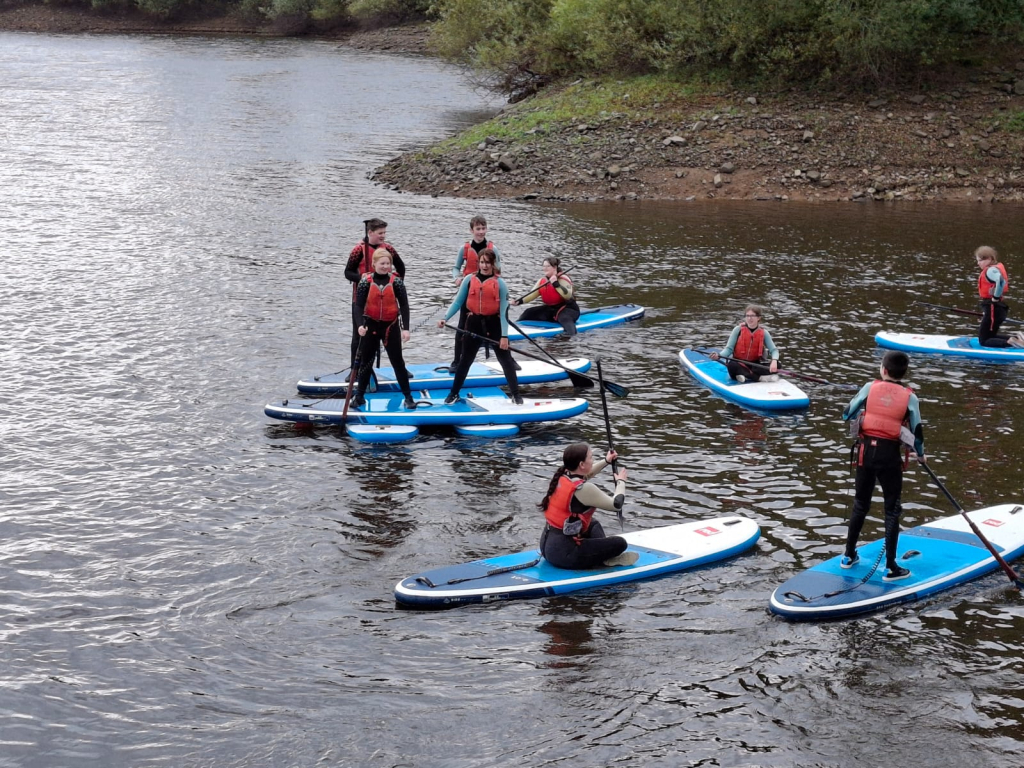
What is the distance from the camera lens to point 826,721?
28.0 ft

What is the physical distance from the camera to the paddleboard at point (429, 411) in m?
14.8

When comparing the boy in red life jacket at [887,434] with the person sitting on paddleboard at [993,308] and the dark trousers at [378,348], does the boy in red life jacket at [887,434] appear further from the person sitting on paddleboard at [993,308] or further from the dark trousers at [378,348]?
the person sitting on paddleboard at [993,308]

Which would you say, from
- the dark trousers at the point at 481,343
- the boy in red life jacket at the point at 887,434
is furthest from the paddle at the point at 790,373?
the boy in red life jacket at the point at 887,434

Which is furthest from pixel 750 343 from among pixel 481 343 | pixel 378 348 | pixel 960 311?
pixel 378 348

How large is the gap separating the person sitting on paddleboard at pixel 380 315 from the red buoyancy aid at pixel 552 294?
16.0 ft

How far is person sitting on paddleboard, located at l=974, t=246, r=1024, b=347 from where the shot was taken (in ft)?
57.5

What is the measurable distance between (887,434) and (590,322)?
1001 cm

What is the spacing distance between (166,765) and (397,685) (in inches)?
76.6

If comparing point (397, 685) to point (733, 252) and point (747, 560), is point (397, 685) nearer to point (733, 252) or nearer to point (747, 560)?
point (747, 560)

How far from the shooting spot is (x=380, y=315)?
1461 centimetres

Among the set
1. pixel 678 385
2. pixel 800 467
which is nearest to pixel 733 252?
pixel 678 385

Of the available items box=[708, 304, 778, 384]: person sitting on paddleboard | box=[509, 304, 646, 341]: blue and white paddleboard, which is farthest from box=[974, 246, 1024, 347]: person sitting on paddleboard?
box=[509, 304, 646, 341]: blue and white paddleboard

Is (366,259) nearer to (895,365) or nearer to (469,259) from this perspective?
(469,259)

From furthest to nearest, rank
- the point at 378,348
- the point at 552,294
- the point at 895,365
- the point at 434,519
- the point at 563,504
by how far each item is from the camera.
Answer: the point at 552,294
the point at 378,348
the point at 434,519
the point at 563,504
the point at 895,365
